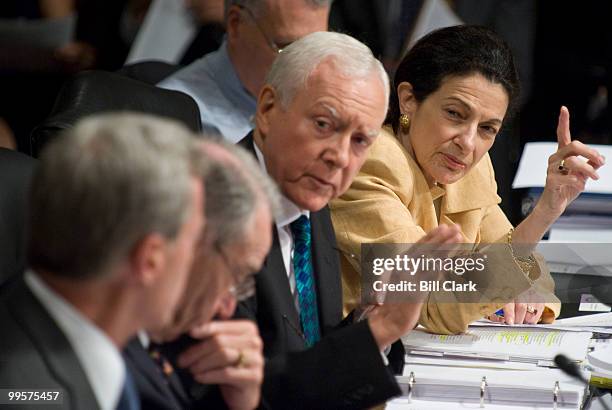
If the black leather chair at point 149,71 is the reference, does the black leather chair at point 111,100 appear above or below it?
above

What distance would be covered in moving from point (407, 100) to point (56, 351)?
1212 millimetres

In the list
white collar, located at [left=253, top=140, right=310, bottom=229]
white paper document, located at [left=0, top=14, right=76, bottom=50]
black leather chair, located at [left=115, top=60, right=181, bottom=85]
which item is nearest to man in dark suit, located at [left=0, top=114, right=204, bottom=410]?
white collar, located at [left=253, top=140, right=310, bottom=229]

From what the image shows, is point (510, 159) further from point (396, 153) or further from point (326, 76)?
point (326, 76)

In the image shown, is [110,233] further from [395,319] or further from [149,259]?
[395,319]

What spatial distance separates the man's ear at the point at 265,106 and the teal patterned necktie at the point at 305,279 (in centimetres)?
16

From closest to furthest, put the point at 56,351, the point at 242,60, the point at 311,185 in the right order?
the point at 56,351 < the point at 311,185 < the point at 242,60

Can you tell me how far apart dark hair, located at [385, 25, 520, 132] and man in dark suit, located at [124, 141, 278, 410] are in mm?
918

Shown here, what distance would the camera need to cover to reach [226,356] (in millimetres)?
1372

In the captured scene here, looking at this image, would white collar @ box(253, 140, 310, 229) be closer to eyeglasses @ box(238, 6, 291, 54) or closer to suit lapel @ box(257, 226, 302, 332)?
suit lapel @ box(257, 226, 302, 332)

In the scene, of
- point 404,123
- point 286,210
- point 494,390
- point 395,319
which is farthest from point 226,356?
point 404,123

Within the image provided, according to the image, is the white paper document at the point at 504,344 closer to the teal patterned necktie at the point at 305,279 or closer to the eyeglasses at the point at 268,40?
the teal patterned necktie at the point at 305,279

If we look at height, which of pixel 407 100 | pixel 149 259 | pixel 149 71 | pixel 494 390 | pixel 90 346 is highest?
pixel 149 259

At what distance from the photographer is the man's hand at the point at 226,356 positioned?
1363 mm

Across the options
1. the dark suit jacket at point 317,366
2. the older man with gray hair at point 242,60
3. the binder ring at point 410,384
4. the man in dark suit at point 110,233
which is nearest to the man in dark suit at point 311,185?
the dark suit jacket at point 317,366
